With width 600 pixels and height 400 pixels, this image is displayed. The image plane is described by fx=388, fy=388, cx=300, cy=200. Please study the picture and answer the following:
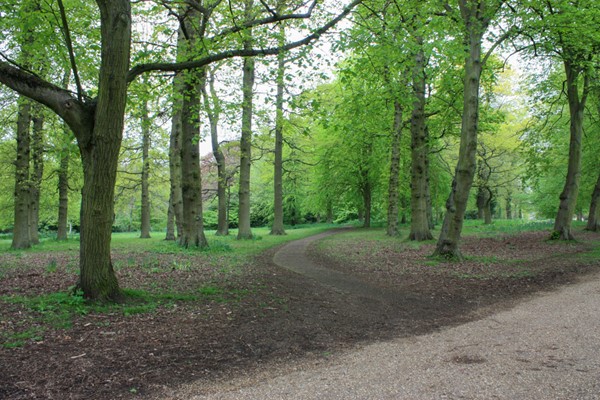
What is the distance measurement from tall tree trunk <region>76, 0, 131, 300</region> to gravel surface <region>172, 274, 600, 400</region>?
10.4ft

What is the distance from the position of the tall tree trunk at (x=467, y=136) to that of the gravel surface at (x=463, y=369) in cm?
590

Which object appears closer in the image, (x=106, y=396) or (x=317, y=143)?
(x=106, y=396)

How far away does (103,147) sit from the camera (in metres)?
5.76

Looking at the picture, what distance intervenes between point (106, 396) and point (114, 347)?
110 cm

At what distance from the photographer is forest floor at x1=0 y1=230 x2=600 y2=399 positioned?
3.85 meters

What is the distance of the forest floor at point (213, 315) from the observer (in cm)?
385

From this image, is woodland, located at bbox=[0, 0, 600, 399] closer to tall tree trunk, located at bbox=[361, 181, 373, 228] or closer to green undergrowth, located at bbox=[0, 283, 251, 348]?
green undergrowth, located at bbox=[0, 283, 251, 348]

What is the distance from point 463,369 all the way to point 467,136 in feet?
28.1

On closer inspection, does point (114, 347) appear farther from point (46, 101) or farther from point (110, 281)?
point (46, 101)

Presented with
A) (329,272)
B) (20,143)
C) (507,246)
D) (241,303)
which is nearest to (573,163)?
(507,246)

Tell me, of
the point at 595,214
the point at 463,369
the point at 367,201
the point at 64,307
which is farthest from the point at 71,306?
the point at 367,201

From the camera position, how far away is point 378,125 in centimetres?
1728

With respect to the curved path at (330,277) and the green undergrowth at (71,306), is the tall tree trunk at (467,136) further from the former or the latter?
the green undergrowth at (71,306)

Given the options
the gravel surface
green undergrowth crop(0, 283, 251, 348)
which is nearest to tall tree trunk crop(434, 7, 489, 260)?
the gravel surface
